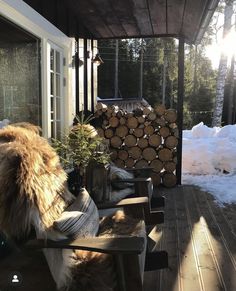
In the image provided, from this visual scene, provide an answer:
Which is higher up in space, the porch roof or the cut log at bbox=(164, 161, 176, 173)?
the porch roof

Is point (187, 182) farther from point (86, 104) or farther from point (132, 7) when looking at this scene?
point (132, 7)

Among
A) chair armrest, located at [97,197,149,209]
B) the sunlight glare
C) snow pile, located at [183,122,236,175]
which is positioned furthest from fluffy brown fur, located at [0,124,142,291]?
the sunlight glare

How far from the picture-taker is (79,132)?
11.6 feet

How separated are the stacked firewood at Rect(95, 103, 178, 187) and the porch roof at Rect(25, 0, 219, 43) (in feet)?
3.77

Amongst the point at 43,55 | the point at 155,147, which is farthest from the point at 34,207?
the point at 155,147

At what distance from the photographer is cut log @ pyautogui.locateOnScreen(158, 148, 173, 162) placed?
230 inches

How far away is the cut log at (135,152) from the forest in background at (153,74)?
15.9 meters

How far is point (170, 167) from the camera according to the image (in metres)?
5.88

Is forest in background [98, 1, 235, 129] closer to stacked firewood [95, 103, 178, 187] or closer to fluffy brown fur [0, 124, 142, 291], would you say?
stacked firewood [95, 103, 178, 187]

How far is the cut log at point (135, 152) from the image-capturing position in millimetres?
5867

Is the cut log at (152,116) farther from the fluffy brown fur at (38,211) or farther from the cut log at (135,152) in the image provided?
the fluffy brown fur at (38,211)

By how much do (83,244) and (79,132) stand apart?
176 centimetres

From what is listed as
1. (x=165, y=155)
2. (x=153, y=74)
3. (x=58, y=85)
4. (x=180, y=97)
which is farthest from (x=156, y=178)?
(x=153, y=74)

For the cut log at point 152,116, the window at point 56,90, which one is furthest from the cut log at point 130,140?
the window at point 56,90
